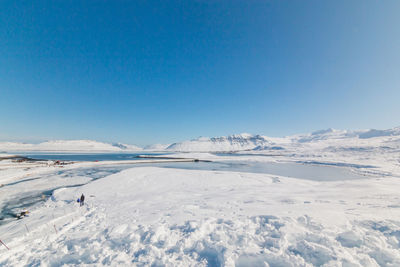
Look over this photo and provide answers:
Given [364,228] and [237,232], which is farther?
[237,232]

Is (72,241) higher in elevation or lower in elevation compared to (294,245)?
lower

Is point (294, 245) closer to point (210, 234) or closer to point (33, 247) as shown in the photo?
point (210, 234)

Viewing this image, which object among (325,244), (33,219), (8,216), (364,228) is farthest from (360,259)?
(8,216)

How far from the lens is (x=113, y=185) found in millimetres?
19219

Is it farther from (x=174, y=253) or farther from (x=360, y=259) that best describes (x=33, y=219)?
(x=360, y=259)

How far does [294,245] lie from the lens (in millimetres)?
5133

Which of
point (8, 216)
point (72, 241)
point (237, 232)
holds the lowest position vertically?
point (8, 216)

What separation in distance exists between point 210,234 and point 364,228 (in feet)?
18.6

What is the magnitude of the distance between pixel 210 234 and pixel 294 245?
3.01m

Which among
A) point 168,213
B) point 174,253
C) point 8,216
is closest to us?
point 174,253

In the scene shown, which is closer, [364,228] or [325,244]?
[325,244]

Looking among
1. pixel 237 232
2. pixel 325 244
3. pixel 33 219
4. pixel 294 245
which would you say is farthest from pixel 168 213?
pixel 33 219

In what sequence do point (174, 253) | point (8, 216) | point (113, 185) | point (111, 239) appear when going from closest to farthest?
point (174, 253)
point (111, 239)
point (8, 216)
point (113, 185)

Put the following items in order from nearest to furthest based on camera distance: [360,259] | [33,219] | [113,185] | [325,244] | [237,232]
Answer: [360,259] < [325,244] < [237,232] < [33,219] < [113,185]
